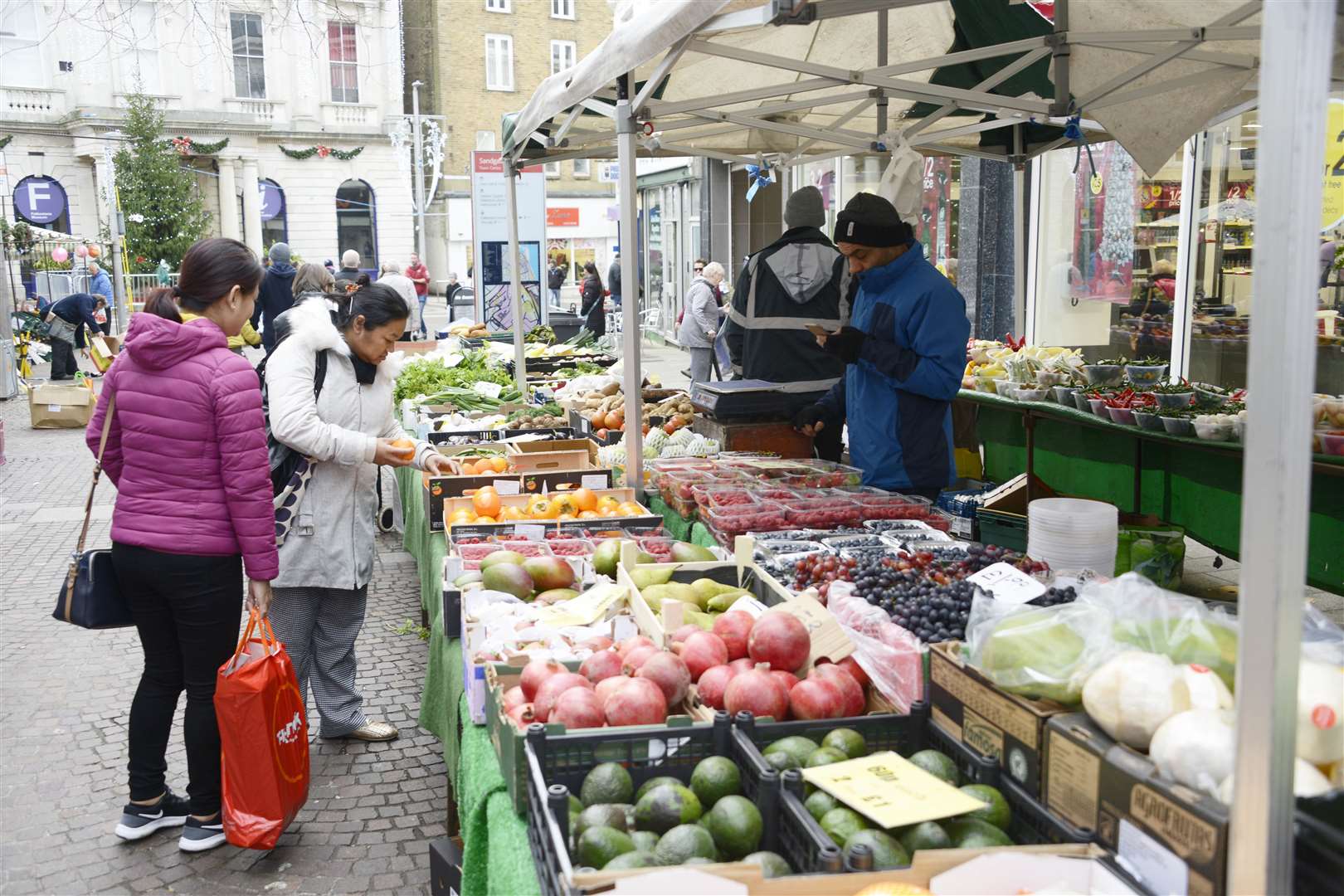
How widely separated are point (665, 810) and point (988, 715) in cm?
66

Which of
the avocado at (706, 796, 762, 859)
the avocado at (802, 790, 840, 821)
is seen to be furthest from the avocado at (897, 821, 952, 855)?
the avocado at (706, 796, 762, 859)

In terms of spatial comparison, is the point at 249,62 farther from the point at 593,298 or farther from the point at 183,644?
the point at 183,644

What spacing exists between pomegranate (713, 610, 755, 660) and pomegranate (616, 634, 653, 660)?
0.18 meters

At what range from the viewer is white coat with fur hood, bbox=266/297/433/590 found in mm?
4273

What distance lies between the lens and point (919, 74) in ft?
22.5

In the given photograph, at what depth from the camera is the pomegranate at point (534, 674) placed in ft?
8.83

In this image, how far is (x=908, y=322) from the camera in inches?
185

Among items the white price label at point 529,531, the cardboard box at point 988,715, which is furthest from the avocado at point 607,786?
the white price label at point 529,531

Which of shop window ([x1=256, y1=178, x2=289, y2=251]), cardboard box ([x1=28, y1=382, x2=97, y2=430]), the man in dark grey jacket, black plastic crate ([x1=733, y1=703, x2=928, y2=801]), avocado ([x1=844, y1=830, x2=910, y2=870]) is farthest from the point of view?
shop window ([x1=256, y1=178, x2=289, y2=251])

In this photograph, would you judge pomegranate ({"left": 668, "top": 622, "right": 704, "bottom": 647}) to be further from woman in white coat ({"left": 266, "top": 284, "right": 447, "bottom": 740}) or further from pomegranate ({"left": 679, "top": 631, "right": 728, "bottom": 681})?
woman in white coat ({"left": 266, "top": 284, "right": 447, "bottom": 740})

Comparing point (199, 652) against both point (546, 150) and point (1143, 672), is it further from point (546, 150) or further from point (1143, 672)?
point (546, 150)

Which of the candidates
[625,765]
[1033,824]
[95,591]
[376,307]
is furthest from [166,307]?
[1033,824]

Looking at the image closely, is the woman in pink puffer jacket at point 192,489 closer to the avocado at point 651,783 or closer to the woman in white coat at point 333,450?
the woman in white coat at point 333,450

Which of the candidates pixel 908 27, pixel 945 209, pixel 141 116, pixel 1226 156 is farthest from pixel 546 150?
pixel 141 116
